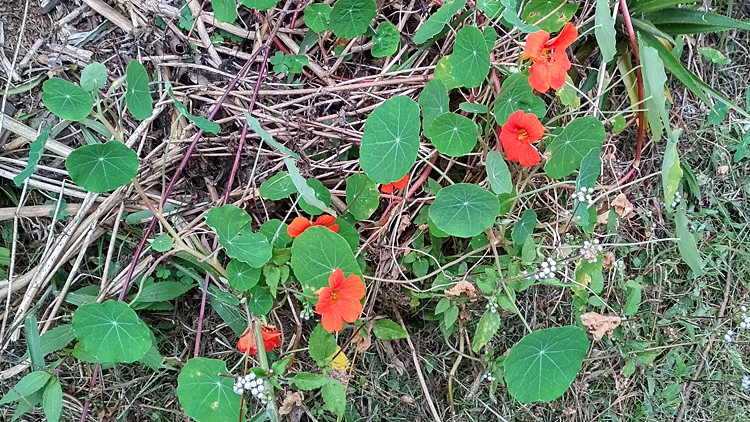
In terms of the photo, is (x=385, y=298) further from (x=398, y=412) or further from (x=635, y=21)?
(x=635, y=21)

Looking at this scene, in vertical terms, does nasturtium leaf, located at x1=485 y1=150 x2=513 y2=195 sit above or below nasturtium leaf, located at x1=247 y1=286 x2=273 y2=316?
above

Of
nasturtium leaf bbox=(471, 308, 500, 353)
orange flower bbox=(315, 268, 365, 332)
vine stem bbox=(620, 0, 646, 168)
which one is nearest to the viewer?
orange flower bbox=(315, 268, 365, 332)

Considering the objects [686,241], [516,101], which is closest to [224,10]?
[516,101]

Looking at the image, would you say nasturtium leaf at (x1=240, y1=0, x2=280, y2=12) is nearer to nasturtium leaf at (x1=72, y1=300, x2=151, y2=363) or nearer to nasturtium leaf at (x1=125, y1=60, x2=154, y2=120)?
nasturtium leaf at (x1=125, y1=60, x2=154, y2=120)

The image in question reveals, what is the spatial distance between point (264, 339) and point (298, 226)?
32 cm

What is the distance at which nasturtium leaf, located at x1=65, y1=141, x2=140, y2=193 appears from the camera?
136cm

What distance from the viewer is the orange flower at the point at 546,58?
134cm

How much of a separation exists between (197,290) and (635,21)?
5.21 feet

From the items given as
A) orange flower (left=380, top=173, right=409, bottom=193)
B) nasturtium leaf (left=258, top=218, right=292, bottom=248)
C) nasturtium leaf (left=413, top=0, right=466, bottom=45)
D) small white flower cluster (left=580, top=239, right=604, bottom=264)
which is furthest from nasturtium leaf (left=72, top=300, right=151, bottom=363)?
small white flower cluster (left=580, top=239, right=604, bottom=264)

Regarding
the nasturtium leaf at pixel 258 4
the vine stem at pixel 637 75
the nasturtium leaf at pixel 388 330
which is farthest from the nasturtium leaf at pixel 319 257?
the vine stem at pixel 637 75

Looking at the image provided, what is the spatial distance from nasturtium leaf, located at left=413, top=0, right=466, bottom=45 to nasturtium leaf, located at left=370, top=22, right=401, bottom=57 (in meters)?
0.11

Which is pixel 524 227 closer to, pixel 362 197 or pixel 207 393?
pixel 362 197

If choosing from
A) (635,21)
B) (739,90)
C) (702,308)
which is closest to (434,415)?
(702,308)

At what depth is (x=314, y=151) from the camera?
1661 mm
